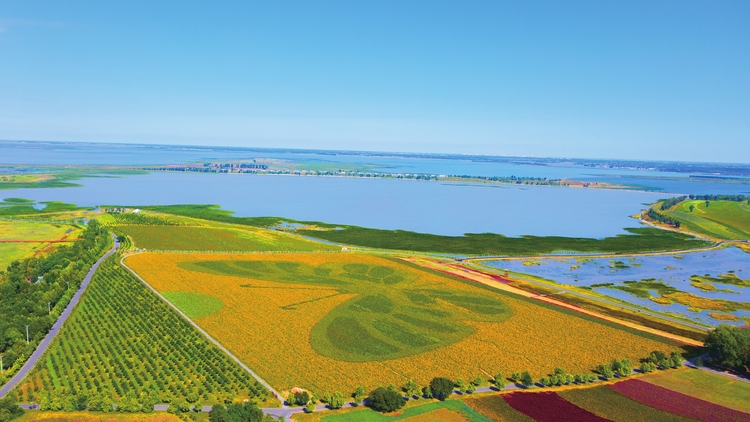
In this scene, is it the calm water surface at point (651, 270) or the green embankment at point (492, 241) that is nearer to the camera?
the calm water surface at point (651, 270)

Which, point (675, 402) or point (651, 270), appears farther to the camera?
point (651, 270)

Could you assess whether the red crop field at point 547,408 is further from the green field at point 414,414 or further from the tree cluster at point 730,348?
the tree cluster at point 730,348

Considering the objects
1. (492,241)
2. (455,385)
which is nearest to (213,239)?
(492,241)

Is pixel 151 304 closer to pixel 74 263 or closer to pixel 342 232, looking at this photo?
pixel 74 263

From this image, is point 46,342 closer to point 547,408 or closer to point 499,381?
point 499,381

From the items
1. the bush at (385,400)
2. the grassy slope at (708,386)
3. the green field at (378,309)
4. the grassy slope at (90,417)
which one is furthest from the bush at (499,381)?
the grassy slope at (90,417)

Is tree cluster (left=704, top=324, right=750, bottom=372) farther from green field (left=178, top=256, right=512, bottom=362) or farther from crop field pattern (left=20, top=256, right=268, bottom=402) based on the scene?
crop field pattern (left=20, top=256, right=268, bottom=402)
